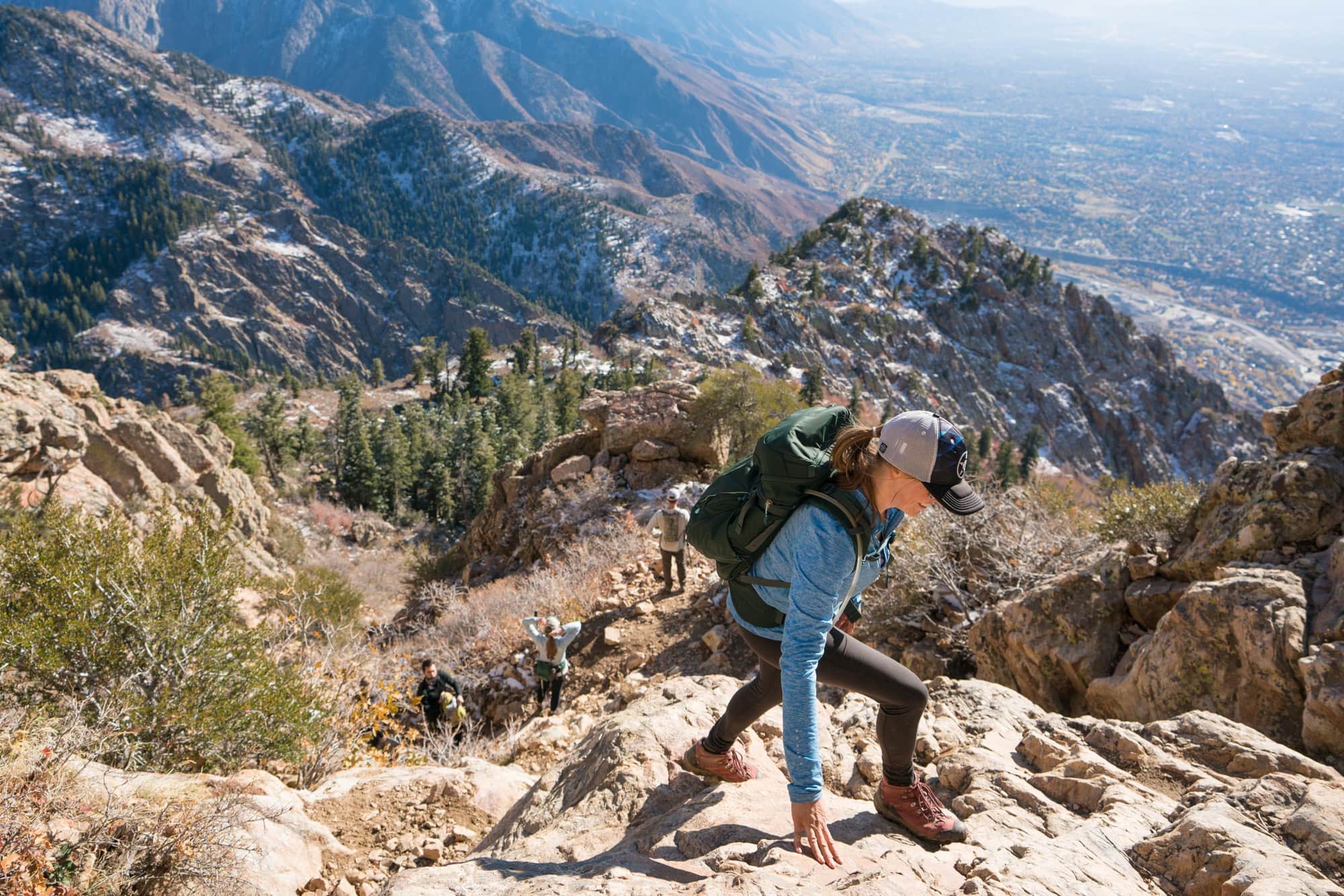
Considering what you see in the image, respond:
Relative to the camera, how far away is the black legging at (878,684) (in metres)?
2.66

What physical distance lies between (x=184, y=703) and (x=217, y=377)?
38.6 m

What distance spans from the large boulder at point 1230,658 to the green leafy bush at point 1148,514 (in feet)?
4.48

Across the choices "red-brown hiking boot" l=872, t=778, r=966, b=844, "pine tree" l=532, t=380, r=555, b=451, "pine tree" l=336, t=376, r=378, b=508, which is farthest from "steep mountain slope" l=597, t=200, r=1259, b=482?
"red-brown hiking boot" l=872, t=778, r=966, b=844

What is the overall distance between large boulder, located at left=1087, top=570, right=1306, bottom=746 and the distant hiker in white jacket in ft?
16.3

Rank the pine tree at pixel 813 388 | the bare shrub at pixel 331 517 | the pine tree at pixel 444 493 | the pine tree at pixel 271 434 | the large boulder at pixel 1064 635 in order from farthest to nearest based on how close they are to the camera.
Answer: the pine tree at pixel 271 434 < the pine tree at pixel 444 493 < the pine tree at pixel 813 388 < the bare shrub at pixel 331 517 < the large boulder at pixel 1064 635

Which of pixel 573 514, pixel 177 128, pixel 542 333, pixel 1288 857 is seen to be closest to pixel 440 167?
pixel 177 128

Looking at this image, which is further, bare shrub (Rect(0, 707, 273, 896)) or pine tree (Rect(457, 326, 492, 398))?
pine tree (Rect(457, 326, 492, 398))

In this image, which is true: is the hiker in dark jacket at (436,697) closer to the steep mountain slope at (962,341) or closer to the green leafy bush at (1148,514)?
→ the green leafy bush at (1148,514)

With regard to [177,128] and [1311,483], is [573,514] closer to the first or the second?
A: [1311,483]

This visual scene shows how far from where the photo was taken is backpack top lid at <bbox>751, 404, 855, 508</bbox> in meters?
2.30

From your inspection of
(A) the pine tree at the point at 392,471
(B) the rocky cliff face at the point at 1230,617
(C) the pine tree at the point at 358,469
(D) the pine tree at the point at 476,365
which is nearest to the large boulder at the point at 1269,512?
(B) the rocky cliff face at the point at 1230,617

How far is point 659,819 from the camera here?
308cm

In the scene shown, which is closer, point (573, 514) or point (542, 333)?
point (573, 514)

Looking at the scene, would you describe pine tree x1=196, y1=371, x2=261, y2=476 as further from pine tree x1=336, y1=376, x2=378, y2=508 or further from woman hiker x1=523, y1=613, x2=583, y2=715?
woman hiker x1=523, y1=613, x2=583, y2=715
